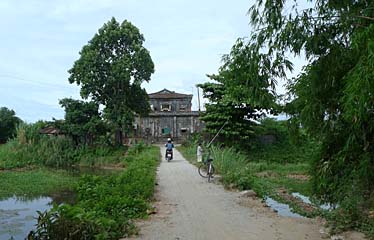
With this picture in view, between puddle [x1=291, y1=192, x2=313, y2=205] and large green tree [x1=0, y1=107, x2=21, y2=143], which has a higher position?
large green tree [x1=0, y1=107, x2=21, y2=143]

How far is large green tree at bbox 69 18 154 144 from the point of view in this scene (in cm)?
3061

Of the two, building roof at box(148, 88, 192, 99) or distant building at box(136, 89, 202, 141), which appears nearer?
distant building at box(136, 89, 202, 141)

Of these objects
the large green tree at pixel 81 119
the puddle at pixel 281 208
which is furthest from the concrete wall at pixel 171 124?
the puddle at pixel 281 208

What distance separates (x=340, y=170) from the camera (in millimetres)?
7270

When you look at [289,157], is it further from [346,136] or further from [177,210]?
[346,136]

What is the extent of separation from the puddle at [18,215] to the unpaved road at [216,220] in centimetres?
350

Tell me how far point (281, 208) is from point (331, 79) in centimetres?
546

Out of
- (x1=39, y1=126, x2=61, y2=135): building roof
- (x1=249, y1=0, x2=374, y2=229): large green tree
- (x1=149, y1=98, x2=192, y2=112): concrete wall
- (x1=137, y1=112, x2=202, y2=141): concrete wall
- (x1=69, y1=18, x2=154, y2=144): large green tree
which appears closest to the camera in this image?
(x1=249, y1=0, x2=374, y2=229): large green tree

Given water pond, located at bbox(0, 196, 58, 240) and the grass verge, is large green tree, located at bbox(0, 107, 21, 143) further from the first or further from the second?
water pond, located at bbox(0, 196, 58, 240)

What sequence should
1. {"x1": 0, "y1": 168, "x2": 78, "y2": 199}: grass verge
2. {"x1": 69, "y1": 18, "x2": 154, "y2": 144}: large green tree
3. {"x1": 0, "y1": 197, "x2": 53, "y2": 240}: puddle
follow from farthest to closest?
{"x1": 69, "y1": 18, "x2": 154, "y2": 144}: large green tree, {"x1": 0, "y1": 168, "x2": 78, "y2": 199}: grass verge, {"x1": 0, "y1": 197, "x2": 53, "y2": 240}: puddle

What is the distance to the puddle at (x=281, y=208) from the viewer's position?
32.1ft

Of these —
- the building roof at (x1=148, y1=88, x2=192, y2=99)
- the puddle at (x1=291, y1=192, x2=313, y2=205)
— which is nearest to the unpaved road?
the puddle at (x1=291, y1=192, x2=313, y2=205)

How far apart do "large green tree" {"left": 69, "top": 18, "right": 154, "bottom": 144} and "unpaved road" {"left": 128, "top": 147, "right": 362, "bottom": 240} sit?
1923 cm

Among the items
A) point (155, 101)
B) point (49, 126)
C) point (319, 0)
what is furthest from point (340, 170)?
point (155, 101)
